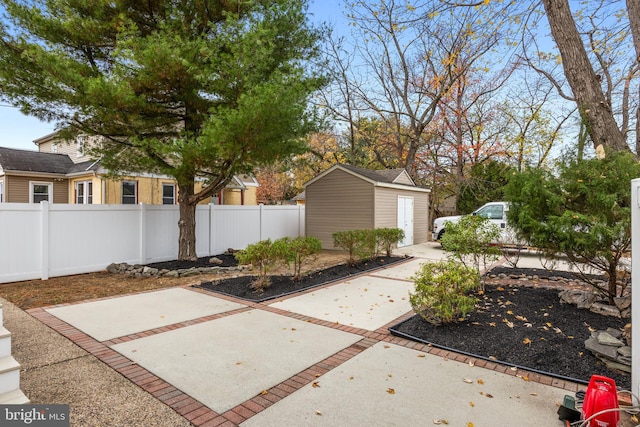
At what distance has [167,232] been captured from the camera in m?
9.20

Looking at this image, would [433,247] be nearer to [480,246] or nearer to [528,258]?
[528,258]

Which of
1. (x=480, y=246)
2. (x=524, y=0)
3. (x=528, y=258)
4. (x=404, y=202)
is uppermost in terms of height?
(x=524, y=0)

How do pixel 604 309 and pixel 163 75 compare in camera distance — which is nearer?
pixel 604 309

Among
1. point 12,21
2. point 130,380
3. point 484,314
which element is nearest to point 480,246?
point 484,314

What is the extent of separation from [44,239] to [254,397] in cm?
666

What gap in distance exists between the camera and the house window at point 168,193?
14.3 meters

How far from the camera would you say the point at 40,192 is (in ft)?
47.3

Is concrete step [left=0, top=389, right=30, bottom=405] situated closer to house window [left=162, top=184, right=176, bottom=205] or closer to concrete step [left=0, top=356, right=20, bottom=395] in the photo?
concrete step [left=0, top=356, right=20, bottom=395]

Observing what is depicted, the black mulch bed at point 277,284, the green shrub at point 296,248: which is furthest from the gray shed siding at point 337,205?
the green shrub at point 296,248

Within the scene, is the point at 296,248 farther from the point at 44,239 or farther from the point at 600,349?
the point at 44,239

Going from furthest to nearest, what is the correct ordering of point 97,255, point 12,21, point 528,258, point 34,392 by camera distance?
point 528,258, point 97,255, point 12,21, point 34,392

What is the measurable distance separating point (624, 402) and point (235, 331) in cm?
369

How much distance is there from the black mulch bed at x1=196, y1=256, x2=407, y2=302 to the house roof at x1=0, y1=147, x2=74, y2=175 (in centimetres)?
1199

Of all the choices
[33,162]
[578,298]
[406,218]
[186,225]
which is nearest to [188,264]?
[186,225]
